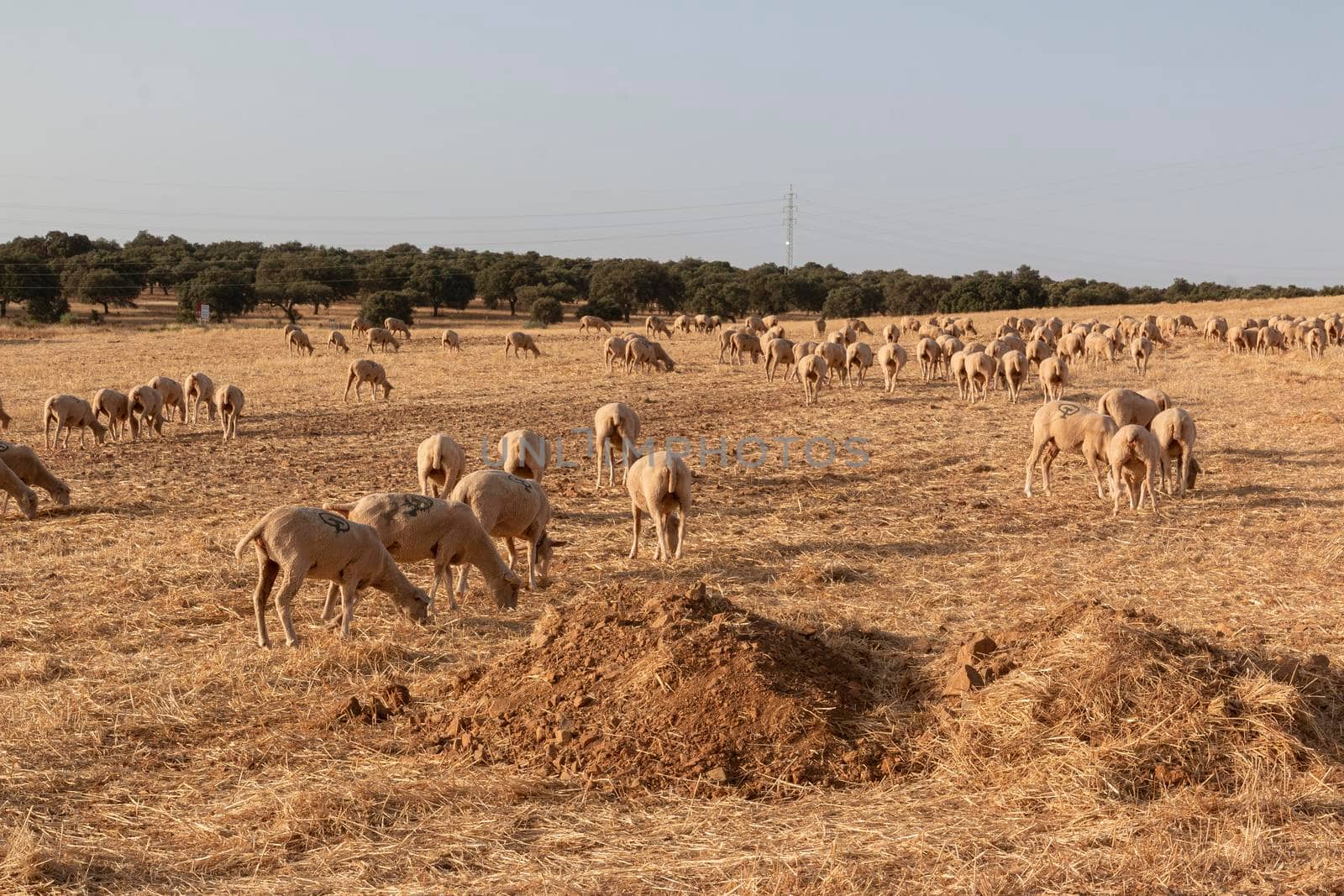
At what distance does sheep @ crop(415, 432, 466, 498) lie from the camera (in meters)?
14.1

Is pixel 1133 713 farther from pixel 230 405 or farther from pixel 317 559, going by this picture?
pixel 230 405

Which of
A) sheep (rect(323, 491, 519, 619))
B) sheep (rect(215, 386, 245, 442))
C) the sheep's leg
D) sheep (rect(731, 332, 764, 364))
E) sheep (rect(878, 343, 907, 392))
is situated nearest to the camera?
the sheep's leg

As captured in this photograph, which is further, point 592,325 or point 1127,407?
point 592,325

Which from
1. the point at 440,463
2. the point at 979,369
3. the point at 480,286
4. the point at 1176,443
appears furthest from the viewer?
A: the point at 480,286

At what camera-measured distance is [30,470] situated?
15.9 meters

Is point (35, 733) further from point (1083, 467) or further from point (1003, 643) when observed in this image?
point (1083, 467)

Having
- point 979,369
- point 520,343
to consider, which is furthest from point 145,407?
point 520,343

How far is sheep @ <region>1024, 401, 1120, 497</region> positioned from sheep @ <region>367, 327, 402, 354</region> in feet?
108

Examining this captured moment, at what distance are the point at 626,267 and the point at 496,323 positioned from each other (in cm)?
2345

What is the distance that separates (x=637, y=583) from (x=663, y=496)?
203 centimetres

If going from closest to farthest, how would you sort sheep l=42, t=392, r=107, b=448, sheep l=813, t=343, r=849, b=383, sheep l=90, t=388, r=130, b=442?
sheep l=42, t=392, r=107, b=448
sheep l=90, t=388, r=130, b=442
sheep l=813, t=343, r=849, b=383

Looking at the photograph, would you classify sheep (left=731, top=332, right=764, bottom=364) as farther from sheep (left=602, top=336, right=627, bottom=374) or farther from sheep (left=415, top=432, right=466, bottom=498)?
sheep (left=415, top=432, right=466, bottom=498)

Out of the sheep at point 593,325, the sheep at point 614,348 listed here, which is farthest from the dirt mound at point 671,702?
the sheep at point 593,325

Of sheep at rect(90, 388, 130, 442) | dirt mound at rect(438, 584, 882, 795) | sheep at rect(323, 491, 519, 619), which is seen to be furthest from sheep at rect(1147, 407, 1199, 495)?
sheep at rect(90, 388, 130, 442)
